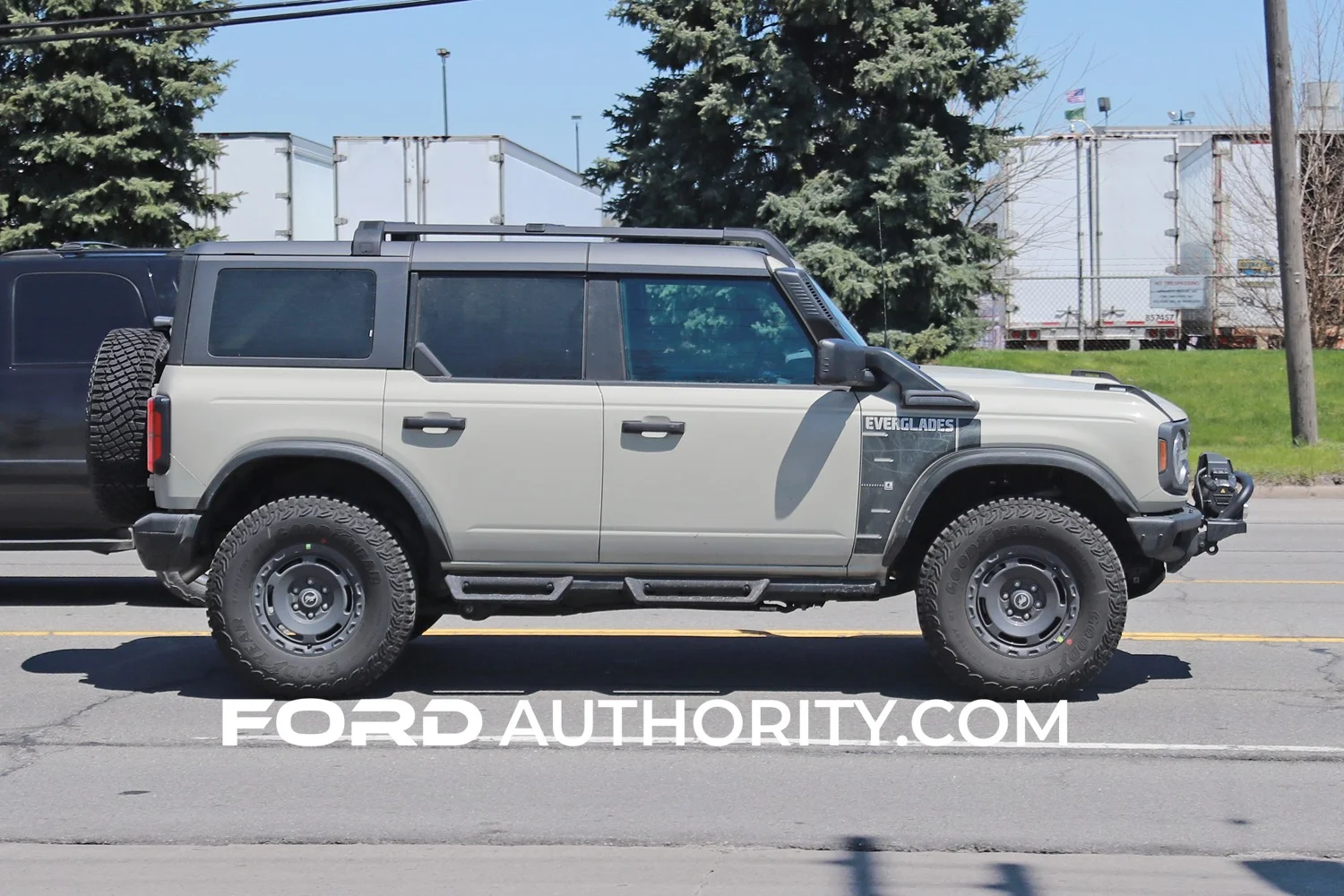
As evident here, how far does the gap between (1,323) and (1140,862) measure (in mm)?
7726

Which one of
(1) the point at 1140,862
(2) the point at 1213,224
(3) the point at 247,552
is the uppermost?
(2) the point at 1213,224

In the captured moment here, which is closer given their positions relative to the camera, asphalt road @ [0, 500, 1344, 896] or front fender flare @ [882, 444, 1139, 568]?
asphalt road @ [0, 500, 1344, 896]

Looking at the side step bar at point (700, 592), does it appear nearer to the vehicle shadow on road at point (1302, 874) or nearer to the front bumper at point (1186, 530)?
the front bumper at point (1186, 530)

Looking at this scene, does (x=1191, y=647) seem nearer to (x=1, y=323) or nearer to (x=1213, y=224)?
(x=1, y=323)

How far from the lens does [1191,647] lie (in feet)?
27.1

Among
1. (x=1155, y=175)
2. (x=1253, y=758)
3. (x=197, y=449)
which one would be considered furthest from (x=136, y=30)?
(x=1155, y=175)

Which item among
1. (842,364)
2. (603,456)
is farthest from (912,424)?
(603,456)

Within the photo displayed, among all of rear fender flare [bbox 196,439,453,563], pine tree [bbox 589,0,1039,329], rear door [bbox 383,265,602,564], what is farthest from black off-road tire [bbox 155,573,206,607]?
pine tree [bbox 589,0,1039,329]

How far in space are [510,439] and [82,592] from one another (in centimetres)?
511

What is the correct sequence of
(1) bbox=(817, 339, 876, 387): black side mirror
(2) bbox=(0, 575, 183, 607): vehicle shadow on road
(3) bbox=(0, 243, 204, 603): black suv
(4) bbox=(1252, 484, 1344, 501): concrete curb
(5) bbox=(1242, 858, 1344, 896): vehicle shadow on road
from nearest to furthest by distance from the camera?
(5) bbox=(1242, 858, 1344, 896): vehicle shadow on road
(1) bbox=(817, 339, 876, 387): black side mirror
(3) bbox=(0, 243, 204, 603): black suv
(2) bbox=(0, 575, 183, 607): vehicle shadow on road
(4) bbox=(1252, 484, 1344, 501): concrete curb

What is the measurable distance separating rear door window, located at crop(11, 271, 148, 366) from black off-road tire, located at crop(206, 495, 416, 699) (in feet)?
10.6

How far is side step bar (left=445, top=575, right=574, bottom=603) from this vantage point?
6.86 meters

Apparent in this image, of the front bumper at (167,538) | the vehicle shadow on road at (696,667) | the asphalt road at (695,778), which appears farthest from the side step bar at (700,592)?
the front bumper at (167,538)

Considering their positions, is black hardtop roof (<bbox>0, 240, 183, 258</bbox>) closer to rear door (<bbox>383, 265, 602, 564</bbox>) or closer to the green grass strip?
rear door (<bbox>383, 265, 602, 564</bbox>)
